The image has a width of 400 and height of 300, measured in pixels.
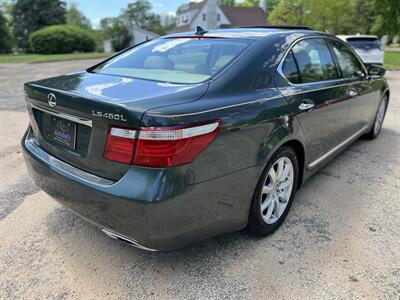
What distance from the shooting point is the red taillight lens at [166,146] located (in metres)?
1.91

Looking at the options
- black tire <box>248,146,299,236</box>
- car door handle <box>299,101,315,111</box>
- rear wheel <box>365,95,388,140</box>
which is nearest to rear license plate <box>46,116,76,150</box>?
black tire <box>248,146,299,236</box>

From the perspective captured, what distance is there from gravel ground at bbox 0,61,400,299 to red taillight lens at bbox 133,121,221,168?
890 mm

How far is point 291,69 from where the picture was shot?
9.61ft

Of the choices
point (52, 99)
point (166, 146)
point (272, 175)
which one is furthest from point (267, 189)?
point (52, 99)

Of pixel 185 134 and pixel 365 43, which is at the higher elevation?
pixel 365 43

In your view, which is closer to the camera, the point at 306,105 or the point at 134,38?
the point at 306,105

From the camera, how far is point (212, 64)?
2.66m

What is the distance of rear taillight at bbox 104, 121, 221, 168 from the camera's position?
6.29 feet

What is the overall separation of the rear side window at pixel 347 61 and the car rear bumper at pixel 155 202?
2.16m

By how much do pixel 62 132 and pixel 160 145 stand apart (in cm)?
85

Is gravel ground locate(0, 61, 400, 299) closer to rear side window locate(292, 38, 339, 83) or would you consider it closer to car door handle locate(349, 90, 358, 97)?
car door handle locate(349, 90, 358, 97)

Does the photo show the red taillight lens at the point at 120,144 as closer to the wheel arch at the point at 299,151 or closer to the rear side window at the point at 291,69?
the wheel arch at the point at 299,151

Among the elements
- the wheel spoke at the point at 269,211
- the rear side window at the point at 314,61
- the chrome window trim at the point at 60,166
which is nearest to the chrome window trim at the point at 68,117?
the chrome window trim at the point at 60,166

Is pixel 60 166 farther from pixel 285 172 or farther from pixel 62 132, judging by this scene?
pixel 285 172
